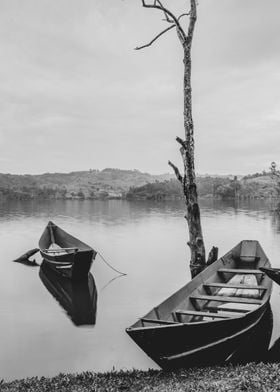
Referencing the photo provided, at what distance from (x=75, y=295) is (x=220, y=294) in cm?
624

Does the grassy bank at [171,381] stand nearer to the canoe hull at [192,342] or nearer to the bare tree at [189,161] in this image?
the canoe hull at [192,342]

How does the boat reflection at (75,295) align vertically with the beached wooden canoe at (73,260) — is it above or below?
below

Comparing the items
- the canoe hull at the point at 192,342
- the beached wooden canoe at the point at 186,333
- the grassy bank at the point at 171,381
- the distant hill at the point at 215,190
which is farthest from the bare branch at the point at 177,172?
the distant hill at the point at 215,190

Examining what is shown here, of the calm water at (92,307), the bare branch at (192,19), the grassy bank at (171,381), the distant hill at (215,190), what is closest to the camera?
the grassy bank at (171,381)

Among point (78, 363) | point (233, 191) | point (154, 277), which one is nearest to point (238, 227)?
point (154, 277)

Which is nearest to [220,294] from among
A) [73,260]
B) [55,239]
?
[73,260]

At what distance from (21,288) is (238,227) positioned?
25395 mm

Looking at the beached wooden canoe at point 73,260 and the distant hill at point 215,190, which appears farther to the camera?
the distant hill at point 215,190

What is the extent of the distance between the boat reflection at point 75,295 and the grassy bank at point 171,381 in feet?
16.5

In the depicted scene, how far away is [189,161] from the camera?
44.5ft

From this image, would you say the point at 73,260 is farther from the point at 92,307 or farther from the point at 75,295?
the point at 92,307

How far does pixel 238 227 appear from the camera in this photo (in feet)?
125

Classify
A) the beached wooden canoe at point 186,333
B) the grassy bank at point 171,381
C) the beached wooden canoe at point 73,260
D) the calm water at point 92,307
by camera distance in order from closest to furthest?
1. the grassy bank at point 171,381
2. the beached wooden canoe at point 186,333
3. the calm water at point 92,307
4. the beached wooden canoe at point 73,260

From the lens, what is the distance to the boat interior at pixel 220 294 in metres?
8.00
